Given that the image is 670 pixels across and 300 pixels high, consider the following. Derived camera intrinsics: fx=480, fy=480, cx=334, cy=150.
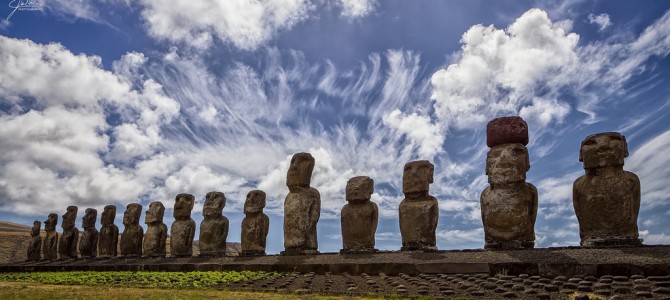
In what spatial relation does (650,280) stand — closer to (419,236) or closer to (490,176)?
(490,176)

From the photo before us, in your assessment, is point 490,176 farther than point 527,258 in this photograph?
Yes

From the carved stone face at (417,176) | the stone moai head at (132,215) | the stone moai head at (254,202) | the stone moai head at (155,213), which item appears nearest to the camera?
the carved stone face at (417,176)

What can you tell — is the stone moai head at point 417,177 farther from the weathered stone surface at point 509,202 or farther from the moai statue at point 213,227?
the moai statue at point 213,227

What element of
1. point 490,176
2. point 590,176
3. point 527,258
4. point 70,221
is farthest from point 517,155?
point 70,221

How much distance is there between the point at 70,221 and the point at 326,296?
2196cm

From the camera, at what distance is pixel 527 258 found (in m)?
9.94

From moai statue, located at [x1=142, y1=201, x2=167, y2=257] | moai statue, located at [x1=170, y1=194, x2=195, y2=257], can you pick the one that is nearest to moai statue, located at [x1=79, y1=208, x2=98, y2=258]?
moai statue, located at [x1=142, y1=201, x2=167, y2=257]

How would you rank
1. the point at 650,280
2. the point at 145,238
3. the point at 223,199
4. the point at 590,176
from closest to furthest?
the point at 650,280 → the point at 590,176 → the point at 223,199 → the point at 145,238

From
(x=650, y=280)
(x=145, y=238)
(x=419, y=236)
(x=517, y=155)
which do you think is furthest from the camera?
(x=145, y=238)

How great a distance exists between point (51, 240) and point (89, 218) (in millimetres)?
3534

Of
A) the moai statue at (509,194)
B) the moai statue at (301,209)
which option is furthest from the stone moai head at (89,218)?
the moai statue at (509,194)

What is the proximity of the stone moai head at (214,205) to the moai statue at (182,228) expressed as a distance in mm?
1316

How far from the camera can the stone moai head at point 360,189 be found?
14.9 meters

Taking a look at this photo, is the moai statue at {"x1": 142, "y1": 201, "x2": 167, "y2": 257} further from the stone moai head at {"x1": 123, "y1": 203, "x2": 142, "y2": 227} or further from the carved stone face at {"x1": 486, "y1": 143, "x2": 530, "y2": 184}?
the carved stone face at {"x1": 486, "y1": 143, "x2": 530, "y2": 184}
